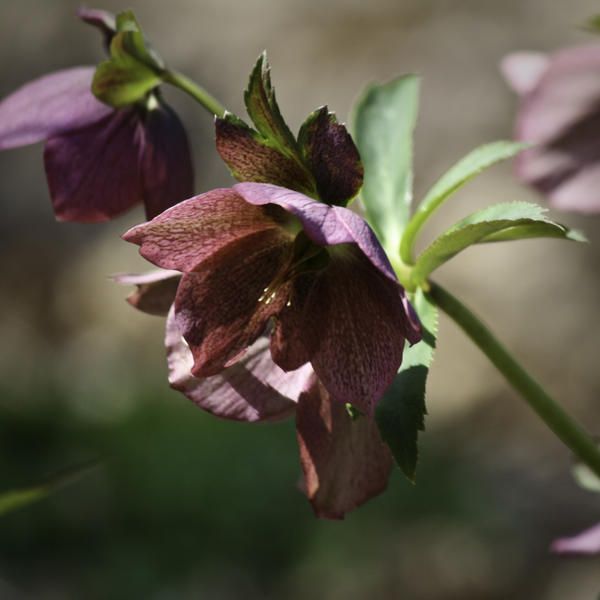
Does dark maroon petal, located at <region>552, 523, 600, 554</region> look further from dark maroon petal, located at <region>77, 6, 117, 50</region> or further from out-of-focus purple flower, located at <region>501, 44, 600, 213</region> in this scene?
dark maroon petal, located at <region>77, 6, 117, 50</region>

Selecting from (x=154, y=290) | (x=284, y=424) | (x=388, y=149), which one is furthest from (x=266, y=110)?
(x=284, y=424)

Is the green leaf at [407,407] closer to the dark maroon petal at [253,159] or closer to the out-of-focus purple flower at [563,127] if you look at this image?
the dark maroon petal at [253,159]

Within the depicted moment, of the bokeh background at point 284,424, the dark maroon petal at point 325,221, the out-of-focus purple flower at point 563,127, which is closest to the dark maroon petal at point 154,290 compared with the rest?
the dark maroon petal at point 325,221

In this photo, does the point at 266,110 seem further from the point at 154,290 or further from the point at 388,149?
the point at 388,149

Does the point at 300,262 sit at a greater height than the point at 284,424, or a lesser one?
greater

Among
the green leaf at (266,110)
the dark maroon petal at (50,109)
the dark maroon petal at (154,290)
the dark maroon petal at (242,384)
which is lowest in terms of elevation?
the dark maroon petal at (242,384)

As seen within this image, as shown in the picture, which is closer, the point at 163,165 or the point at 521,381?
the point at 521,381
